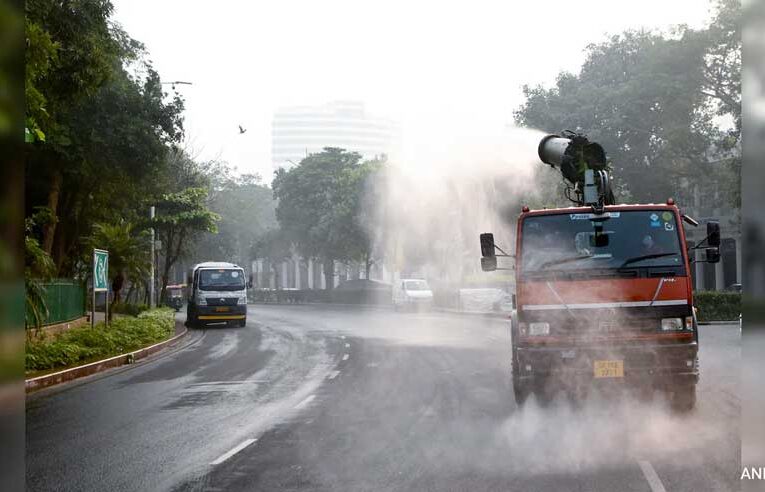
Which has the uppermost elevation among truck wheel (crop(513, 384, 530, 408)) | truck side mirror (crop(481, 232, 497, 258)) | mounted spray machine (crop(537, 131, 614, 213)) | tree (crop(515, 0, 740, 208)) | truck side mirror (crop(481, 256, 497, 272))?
tree (crop(515, 0, 740, 208))

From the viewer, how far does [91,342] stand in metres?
21.3

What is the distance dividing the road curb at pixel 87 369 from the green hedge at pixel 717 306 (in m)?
21.5

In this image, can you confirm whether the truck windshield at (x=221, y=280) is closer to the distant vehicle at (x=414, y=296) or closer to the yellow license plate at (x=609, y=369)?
the distant vehicle at (x=414, y=296)

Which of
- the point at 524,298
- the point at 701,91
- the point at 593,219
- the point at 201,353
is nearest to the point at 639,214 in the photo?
the point at 593,219

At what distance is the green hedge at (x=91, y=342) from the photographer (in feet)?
58.0

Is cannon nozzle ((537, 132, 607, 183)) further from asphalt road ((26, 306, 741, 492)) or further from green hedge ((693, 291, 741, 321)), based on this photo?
green hedge ((693, 291, 741, 321))

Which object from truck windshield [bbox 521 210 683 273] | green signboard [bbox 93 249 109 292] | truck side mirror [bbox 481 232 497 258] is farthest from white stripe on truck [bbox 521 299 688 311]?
green signboard [bbox 93 249 109 292]

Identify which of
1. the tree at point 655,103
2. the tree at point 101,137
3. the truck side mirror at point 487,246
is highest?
the tree at point 655,103

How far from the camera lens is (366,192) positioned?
64.5 m

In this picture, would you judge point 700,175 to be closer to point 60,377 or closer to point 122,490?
point 60,377

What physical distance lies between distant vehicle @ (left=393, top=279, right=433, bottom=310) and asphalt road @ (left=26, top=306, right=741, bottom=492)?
31.0 metres

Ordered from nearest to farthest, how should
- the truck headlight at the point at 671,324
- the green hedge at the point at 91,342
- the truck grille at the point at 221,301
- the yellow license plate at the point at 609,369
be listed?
the yellow license plate at the point at 609,369, the truck headlight at the point at 671,324, the green hedge at the point at 91,342, the truck grille at the point at 221,301

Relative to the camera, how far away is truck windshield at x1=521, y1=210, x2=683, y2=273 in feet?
33.6

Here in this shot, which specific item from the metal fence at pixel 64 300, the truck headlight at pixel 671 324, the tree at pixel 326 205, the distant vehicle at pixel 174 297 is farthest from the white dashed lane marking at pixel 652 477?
the tree at pixel 326 205
